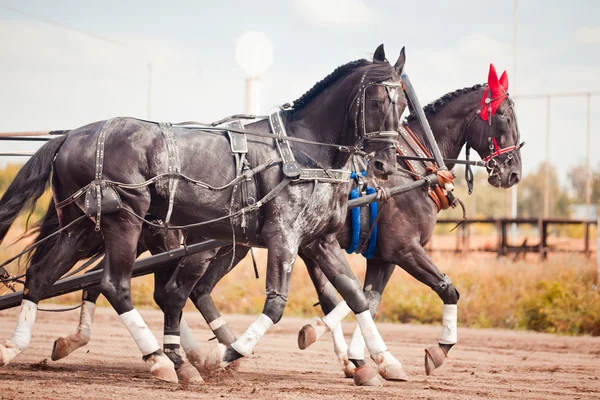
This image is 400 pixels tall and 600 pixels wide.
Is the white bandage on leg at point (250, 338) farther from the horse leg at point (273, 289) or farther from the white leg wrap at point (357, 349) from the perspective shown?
the white leg wrap at point (357, 349)

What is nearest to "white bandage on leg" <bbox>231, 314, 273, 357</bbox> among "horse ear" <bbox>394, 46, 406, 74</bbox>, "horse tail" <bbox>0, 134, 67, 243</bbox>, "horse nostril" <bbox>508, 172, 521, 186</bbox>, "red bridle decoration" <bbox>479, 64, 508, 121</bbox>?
"horse tail" <bbox>0, 134, 67, 243</bbox>

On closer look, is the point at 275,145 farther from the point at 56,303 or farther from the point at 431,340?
the point at 56,303

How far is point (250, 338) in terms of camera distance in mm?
5535

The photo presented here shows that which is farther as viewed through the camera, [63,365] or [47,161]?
[63,365]

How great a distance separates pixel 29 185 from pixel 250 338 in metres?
2.11

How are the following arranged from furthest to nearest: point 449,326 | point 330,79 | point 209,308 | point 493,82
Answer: point 493,82 < point 209,308 < point 449,326 < point 330,79

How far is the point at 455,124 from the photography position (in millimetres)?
7492

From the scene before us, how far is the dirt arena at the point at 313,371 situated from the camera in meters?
5.54

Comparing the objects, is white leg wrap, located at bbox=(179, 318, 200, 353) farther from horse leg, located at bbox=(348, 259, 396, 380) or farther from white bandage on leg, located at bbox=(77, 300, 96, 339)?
horse leg, located at bbox=(348, 259, 396, 380)

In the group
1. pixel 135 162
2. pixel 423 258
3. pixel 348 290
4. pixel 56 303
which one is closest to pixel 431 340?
pixel 423 258

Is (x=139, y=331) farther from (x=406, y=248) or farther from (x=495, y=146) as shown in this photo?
(x=495, y=146)

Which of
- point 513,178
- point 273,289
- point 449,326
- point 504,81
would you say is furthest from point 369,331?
point 504,81

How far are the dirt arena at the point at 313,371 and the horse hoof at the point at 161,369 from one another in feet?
0.33

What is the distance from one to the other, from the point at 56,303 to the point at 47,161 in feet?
27.1
